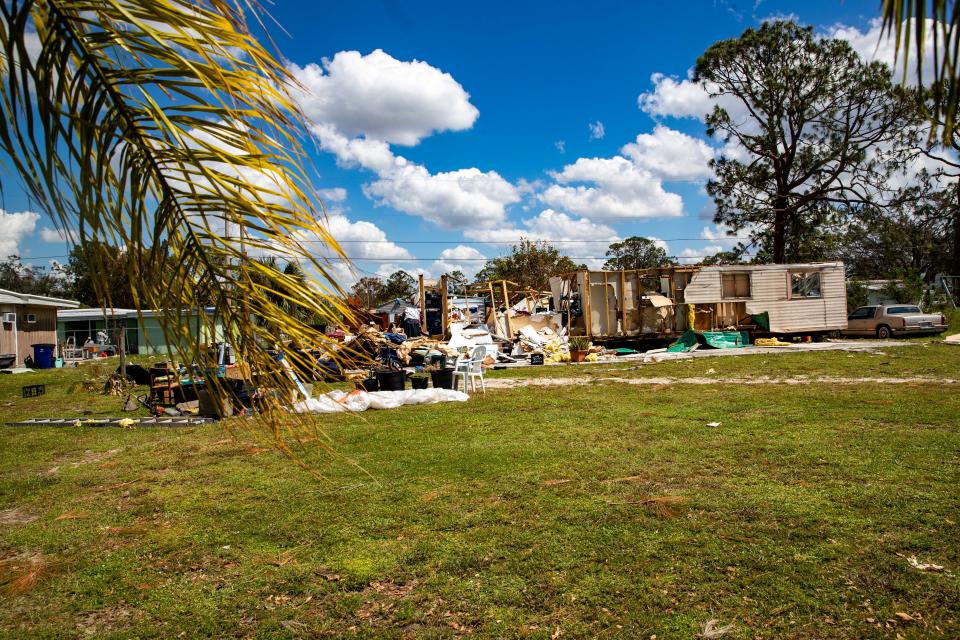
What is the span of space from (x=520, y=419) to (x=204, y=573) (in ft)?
19.6

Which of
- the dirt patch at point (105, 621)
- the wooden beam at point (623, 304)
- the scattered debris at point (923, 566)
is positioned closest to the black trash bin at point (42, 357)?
the wooden beam at point (623, 304)

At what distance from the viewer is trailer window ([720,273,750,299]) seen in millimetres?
24688

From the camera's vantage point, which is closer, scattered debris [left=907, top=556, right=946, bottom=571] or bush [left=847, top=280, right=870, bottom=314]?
scattered debris [left=907, top=556, right=946, bottom=571]

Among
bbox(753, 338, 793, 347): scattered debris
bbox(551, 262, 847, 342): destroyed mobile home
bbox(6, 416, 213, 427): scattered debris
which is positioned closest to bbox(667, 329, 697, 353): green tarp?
bbox(551, 262, 847, 342): destroyed mobile home

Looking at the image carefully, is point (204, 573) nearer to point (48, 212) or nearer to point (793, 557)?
point (48, 212)

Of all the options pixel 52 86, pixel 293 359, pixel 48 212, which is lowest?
pixel 293 359

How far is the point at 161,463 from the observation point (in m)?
7.60

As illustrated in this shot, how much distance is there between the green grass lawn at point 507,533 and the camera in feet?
11.3

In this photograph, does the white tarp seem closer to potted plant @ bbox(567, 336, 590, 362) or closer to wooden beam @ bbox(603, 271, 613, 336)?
potted plant @ bbox(567, 336, 590, 362)

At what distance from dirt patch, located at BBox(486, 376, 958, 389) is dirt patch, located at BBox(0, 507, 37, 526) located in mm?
9759

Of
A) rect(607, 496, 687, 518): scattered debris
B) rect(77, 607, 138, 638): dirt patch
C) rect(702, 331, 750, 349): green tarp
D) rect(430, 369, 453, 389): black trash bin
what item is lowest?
rect(77, 607, 138, 638): dirt patch

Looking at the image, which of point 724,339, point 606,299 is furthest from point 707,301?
point 606,299

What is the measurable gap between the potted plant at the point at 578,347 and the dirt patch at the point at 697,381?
17.8 ft

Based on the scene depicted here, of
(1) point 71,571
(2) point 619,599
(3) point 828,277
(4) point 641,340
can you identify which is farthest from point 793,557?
(3) point 828,277
